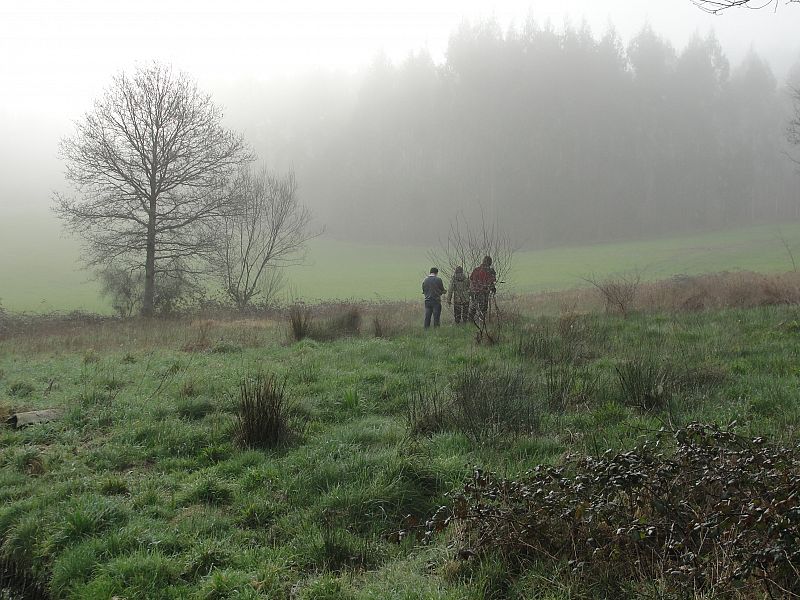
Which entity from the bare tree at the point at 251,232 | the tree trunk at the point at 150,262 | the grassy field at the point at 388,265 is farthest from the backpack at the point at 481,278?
the grassy field at the point at 388,265

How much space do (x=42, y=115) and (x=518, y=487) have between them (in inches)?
5898

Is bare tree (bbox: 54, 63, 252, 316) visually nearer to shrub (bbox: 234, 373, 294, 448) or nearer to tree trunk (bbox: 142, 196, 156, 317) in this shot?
tree trunk (bbox: 142, 196, 156, 317)

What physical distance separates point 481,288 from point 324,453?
778 centimetres

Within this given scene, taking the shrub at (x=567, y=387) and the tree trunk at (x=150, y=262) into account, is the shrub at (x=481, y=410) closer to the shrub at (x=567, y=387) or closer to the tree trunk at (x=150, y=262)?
the shrub at (x=567, y=387)

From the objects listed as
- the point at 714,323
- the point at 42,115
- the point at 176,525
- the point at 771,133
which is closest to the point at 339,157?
the point at 771,133

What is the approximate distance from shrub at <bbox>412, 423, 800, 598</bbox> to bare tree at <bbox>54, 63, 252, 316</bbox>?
70.8 feet

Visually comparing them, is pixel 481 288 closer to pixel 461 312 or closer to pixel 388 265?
pixel 461 312

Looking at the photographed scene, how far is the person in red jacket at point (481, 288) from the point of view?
12.4 m

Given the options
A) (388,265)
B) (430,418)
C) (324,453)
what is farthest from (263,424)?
(388,265)

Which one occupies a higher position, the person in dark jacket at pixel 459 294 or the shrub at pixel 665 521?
the person in dark jacket at pixel 459 294

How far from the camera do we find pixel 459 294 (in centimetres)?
1446

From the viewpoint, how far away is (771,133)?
76000 millimetres

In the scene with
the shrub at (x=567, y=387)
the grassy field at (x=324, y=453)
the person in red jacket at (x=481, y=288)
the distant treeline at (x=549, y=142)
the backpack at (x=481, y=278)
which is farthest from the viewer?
the distant treeline at (x=549, y=142)

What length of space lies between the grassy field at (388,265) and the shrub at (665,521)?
26.9 metres
